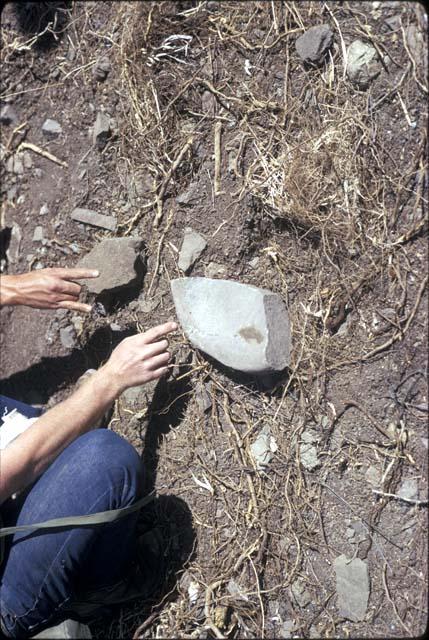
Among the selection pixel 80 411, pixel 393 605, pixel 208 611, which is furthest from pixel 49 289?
pixel 393 605

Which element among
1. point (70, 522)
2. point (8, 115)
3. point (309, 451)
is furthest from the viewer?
point (8, 115)

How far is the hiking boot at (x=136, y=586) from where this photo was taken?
1.97 metres

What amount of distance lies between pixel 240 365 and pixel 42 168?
1283 millimetres

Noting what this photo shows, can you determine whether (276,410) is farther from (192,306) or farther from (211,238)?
(211,238)

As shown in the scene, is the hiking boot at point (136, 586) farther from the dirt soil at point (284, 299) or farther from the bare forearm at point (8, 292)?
the bare forearm at point (8, 292)

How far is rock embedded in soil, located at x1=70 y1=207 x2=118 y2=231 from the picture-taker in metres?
2.51

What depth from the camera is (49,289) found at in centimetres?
227

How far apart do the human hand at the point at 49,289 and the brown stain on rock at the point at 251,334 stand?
54 cm

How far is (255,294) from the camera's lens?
2117mm

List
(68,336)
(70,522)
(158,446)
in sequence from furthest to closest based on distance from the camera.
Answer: (68,336) < (158,446) < (70,522)

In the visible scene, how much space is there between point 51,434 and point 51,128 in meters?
1.43

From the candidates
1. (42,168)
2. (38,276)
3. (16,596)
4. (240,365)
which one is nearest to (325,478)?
(240,365)

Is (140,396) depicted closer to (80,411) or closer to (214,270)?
(80,411)

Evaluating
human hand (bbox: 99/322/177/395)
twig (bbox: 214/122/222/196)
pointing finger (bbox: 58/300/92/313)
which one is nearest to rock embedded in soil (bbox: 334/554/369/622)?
human hand (bbox: 99/322/177/395)
